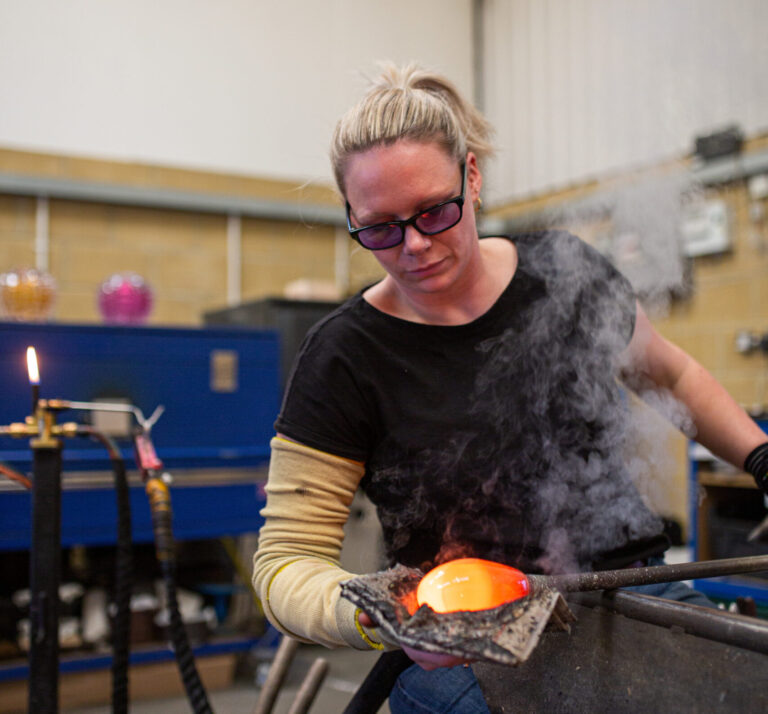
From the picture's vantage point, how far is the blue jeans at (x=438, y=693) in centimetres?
98

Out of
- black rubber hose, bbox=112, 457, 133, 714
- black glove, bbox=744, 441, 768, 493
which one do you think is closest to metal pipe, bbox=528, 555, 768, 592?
black glove, bbox=744, 441, 768, 493

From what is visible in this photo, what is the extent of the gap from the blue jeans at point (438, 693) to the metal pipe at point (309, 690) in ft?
0.83

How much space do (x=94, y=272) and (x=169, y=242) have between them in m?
0.37

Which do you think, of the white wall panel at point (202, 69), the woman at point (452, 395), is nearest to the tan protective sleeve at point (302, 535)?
the woman at point (452, 395)

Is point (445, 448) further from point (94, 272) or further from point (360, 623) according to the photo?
point (94, 272)

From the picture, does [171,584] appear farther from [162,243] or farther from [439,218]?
[162,243]

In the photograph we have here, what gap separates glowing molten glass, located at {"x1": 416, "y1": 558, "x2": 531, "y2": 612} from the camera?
73 cm

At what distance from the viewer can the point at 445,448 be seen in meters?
1.15

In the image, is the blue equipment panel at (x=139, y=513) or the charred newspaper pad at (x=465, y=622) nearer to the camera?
the charred newspaper pad at (x=465, y=622)

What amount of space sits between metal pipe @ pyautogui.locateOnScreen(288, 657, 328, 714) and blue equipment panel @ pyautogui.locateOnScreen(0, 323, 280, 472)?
1.49m

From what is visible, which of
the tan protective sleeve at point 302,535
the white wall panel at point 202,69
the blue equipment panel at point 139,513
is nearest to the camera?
the tan protective sleeve at point 302,535

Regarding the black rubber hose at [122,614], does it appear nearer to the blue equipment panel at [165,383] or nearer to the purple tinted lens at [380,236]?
the purple tinted lens at [380,236]

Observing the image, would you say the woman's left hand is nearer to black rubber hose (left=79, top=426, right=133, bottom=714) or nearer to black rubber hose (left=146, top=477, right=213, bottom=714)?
black rubber hose (left=146, top=477, right=213, bottom=714)

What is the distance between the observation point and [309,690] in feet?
4.32
